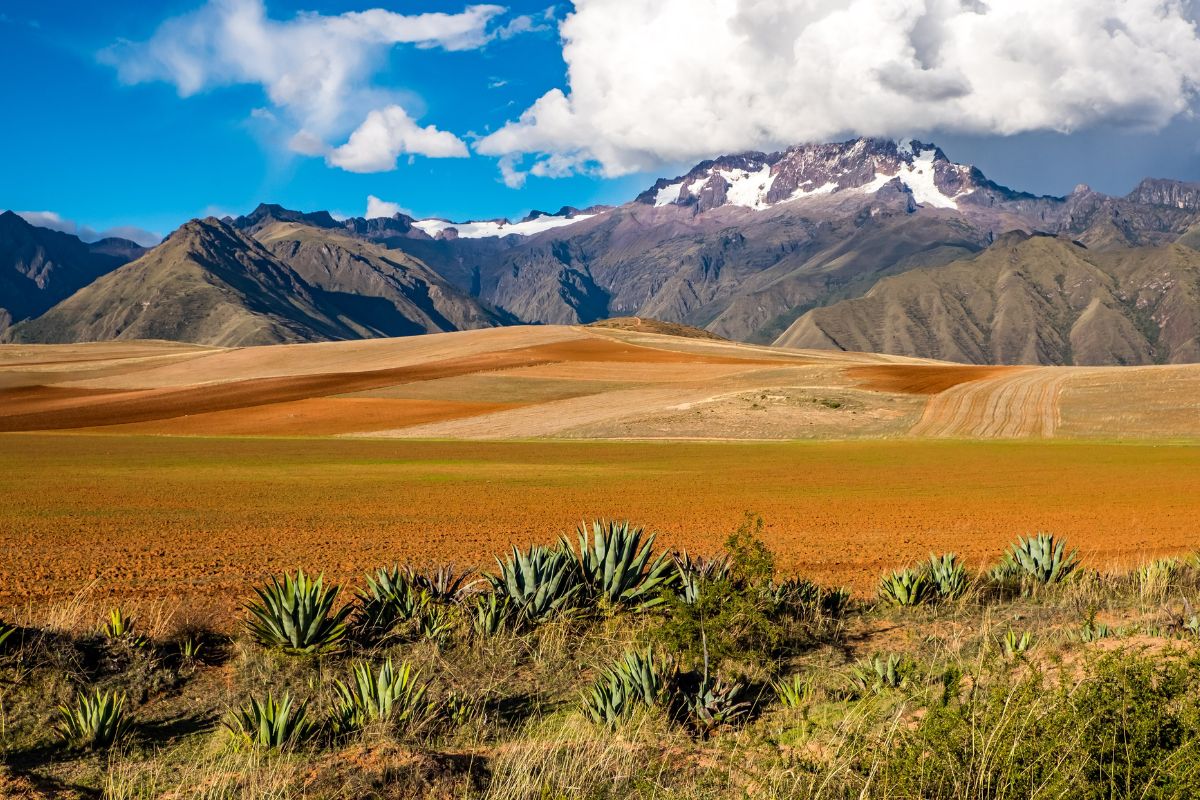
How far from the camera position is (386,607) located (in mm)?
11250

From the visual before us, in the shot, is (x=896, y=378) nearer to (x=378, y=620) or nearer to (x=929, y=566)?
(x=929, y=566)

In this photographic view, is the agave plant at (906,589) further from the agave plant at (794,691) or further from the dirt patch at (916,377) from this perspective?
the dirt patch at (916,377)

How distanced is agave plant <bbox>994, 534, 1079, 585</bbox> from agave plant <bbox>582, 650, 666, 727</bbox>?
8.81m

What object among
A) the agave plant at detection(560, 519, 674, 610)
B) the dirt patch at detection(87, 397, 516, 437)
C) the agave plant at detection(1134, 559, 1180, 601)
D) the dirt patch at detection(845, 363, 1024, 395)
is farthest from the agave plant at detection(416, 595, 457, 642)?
the dirt patch at detection(845, 363, 1024, 395)

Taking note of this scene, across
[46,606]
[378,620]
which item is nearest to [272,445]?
[46,606]

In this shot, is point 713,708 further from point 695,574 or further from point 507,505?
point 507,505

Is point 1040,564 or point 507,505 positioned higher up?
point 1040,564

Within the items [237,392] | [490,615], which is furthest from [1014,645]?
[237,392]

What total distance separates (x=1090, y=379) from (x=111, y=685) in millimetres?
86334

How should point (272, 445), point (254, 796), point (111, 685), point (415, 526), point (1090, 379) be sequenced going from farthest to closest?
point (1090, 379) < point (272, 445) < point (415, 526) < point (111, 685) < point (254, 796)

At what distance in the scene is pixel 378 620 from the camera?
36.1 ft

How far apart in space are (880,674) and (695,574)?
3505 millimetres

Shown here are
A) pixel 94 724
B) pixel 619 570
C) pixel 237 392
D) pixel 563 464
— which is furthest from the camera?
pixel 237 392

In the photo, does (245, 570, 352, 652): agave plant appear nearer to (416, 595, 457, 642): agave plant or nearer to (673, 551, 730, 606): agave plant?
(416, 595, 457, 642): agave plant
